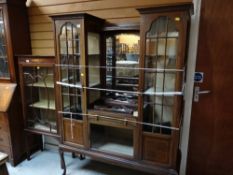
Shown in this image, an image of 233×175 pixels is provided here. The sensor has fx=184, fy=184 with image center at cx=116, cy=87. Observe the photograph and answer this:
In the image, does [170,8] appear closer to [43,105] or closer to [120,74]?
[120,74]

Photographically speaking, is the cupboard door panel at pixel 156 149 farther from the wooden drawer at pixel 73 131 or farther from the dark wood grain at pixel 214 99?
the wooden drawer at pixel 73 131

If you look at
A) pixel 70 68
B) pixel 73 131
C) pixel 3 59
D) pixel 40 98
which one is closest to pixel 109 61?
pixel 70 68

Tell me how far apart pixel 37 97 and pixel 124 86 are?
1.38 metres

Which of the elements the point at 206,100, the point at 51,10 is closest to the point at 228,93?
the point at 206,100

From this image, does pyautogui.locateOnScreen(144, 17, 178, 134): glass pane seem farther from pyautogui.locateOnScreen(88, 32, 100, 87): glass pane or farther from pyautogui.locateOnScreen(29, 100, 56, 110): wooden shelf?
pyautogui.locateOnScreen(29, 100, 56, 110): wooden shelf

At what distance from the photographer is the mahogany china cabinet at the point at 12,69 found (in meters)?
2.39

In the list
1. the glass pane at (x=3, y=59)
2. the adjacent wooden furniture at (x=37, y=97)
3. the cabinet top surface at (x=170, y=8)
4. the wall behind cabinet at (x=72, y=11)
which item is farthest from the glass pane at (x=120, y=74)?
the glass pane at (x=3, y=59)

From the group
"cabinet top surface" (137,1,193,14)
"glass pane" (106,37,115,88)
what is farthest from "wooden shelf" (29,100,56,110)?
"cabinet top surface" (137,1,193,14)

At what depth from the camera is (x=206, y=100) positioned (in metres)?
1.98

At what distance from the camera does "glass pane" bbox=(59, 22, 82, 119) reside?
2002 millimetres

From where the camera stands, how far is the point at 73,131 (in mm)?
2166

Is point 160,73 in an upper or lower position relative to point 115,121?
upper

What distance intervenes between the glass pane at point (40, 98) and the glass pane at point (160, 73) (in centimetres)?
141

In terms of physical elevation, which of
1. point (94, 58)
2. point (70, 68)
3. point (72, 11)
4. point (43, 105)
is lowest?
point (43, 105)
